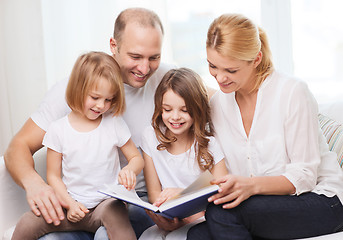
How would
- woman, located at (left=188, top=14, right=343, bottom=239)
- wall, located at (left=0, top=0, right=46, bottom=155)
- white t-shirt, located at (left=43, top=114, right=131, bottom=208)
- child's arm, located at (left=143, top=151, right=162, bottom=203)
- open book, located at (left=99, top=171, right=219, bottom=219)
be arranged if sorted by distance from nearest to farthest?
open book, located at (left=99, top=171, right=219, bottom=219), woman, located at (left=188, top=14, right=343, bottom=239), white t-shirt, located at (left=43, top=114, right=131, bottom=208), child's arm, located at (left=143, top=151, right=162, bottom=203), wall, located at (left=0, top=0, right=46, bottom=155)

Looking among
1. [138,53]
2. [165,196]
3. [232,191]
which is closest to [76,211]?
[165,196]

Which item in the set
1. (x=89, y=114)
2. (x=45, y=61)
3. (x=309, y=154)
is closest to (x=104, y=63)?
(x=89, y=114)

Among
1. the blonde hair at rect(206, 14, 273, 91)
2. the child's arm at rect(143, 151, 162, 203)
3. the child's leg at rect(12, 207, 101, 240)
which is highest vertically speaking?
the blonde hair at rect(206, 14, 273, 91)

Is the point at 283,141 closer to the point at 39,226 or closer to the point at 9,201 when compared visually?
the point at 39,226

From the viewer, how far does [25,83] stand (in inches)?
119

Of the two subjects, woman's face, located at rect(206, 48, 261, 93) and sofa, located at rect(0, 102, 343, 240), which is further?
sofa, located at rect(0, 102, 343, 240)

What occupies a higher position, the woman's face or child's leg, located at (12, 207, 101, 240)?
the woman's face

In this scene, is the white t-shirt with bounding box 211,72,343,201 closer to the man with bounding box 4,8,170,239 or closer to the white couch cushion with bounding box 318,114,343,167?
the white couch cushion with bounding box 318,114,343,167

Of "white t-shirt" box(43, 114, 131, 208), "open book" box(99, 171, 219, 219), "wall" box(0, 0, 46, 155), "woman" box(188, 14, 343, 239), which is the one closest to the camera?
"open book" box(99, 171, 219, 219)

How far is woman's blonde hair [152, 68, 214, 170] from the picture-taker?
6.00ft

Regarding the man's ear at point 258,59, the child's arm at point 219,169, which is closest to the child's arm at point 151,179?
the child's arm at point 219,169

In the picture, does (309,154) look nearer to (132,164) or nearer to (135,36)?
(132,164)

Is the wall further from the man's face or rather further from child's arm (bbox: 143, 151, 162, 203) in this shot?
child's arm (bbox: 143, 151, 162, 203)

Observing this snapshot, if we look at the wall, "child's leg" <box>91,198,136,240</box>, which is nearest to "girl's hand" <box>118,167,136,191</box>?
"child's leg" <box>91,198,136,240</box>
